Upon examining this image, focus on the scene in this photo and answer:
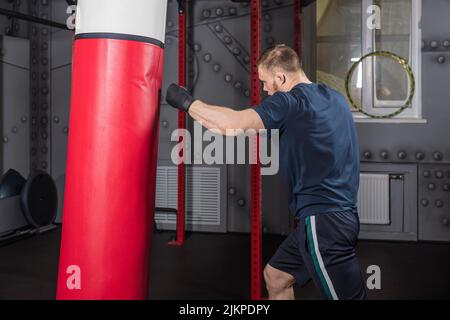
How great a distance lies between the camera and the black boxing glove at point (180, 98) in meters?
1.95

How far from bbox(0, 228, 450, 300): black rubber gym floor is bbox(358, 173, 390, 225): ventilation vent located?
210 millimetres

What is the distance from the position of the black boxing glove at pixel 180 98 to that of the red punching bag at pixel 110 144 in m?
0.10

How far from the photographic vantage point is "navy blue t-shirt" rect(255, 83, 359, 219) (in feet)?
6.06

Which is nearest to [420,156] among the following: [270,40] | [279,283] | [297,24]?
[297,24]

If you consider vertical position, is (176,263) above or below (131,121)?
below

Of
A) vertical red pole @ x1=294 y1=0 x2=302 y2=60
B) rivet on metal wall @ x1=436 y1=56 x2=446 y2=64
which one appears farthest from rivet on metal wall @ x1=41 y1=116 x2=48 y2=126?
rivet on metal wall @ x1=436 y1=56 x2=446 y2=64

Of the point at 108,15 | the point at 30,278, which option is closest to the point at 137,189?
the point at 108,15

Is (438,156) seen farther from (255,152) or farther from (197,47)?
(197,47)

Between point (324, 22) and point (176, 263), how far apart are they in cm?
247

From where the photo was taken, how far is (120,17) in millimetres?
1768

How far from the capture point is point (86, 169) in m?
1.82

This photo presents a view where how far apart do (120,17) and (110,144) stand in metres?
0.43
